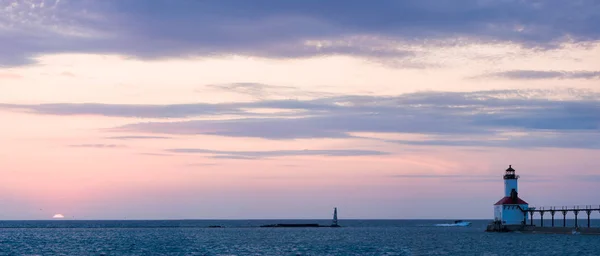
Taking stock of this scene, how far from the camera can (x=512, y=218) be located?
13738 cm

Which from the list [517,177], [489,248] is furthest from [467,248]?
[517,177]

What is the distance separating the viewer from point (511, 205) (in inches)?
5379

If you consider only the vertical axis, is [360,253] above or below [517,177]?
below

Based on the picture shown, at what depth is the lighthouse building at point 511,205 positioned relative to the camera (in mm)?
137000

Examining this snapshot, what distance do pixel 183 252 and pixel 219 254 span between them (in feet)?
23.2

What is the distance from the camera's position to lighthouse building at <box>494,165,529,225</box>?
449 ft

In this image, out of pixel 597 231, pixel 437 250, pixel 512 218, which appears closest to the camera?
pixel 437 250

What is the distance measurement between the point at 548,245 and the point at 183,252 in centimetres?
4717

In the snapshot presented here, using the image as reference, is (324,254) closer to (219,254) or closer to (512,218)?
(219,254)

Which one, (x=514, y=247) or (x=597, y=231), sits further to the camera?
(x=597, y=231)

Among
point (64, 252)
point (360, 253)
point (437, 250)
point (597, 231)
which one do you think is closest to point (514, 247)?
point (437, 250)

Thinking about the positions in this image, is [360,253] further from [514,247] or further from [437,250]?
[514,247]

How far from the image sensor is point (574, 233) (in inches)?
5017

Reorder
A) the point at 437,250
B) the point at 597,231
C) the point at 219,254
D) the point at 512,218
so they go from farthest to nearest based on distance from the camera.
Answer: the point at 512,218
the point at 597,231
the point at 437,250
the point at 219,254
